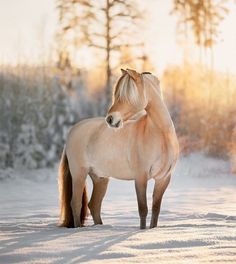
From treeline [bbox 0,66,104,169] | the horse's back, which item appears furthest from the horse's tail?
treeline [bbox 0,66,104,169]

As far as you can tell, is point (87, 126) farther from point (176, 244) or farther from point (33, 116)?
point (33, 116)

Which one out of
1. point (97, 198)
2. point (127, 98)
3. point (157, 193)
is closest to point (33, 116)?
point (97, 198)

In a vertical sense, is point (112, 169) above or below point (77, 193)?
above

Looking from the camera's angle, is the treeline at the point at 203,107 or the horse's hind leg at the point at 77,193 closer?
the horse's hind leg at the point at 77,193

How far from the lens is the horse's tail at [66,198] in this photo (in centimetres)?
557

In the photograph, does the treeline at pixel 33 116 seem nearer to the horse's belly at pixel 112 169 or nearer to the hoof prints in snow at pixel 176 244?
the horse's belly at pixel 112 169

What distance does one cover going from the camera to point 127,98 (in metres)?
4.55

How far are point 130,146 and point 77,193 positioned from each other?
0.99 metres

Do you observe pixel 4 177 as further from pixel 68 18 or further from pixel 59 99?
pixel 68 18

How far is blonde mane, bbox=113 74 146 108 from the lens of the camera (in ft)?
15.0

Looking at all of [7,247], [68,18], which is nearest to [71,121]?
[68,18]

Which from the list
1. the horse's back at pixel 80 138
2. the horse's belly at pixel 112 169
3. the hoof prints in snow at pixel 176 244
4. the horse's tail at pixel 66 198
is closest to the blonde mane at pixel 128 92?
the horse's belly at pixel 112 169

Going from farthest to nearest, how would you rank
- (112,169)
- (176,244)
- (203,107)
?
(203,107) → (112,169) → (176,244)

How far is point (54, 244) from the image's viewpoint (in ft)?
11.6
